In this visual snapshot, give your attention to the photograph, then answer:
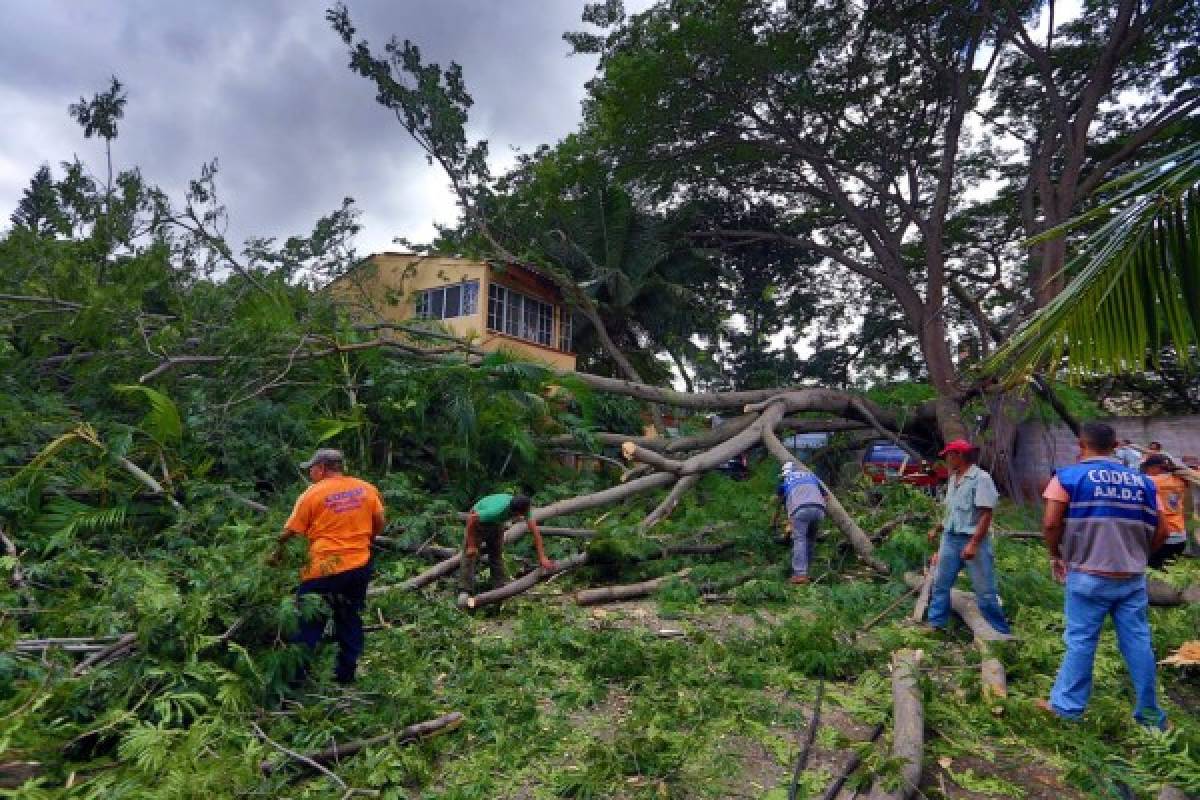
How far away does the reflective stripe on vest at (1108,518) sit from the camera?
3.38 metres

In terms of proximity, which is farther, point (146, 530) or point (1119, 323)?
point (146, 530)

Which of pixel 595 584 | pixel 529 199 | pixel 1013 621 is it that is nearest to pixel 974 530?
pixel 1013 621

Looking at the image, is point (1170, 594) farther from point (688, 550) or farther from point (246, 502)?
point (246, 502)

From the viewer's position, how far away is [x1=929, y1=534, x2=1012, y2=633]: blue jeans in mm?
4699

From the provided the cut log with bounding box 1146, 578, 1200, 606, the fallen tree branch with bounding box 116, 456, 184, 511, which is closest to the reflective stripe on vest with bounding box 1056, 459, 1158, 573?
the cut log with bounding box 1146, 578, 1200, 606

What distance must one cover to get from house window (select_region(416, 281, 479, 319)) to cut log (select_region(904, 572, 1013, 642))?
39.2ft

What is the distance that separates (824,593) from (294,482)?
5.43 metres

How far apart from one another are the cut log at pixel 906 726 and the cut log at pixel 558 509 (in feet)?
12.0

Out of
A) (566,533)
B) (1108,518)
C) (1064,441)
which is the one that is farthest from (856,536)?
(1064,441)

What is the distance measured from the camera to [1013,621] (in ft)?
17.5

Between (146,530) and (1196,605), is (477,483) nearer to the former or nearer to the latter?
(146,530)

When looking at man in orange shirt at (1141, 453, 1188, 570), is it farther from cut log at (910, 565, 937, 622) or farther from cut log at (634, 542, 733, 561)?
cut log at (634, 542, 733, 561)

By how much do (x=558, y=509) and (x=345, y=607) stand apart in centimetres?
368

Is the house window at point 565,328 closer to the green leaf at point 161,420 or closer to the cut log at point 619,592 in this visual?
the green leaf at point 161,420
